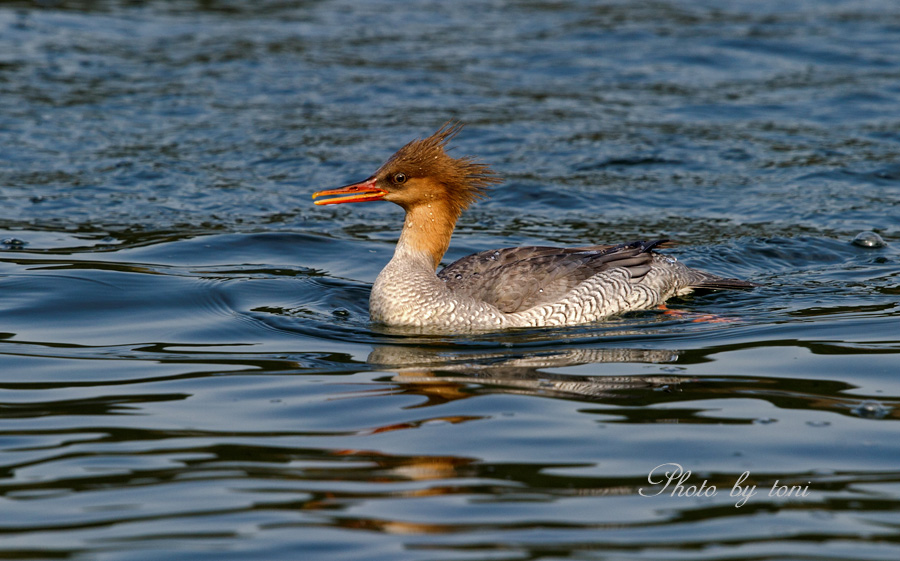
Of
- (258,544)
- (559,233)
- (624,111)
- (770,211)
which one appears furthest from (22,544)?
(624,111)

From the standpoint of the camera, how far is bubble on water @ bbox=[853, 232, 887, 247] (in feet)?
35.8

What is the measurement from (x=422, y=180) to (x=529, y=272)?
112 cm

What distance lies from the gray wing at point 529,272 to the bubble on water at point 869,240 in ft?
8.58

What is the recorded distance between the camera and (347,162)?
14078 millimetres

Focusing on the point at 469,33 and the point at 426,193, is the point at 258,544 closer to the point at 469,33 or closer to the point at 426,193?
the point at 426,193

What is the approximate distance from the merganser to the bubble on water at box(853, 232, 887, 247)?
2.72m

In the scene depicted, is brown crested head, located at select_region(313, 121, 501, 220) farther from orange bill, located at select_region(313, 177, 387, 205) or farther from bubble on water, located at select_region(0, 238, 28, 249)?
bubble on water, located at select_region(0, 238, 28, 249)

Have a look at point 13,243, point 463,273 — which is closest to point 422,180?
point 463,273

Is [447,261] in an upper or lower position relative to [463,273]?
lower

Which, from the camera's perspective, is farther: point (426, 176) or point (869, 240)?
point (869, 240)

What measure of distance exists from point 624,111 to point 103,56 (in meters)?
8.41

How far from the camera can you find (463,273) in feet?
29.8

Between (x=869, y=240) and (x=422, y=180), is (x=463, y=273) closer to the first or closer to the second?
(x=422, y=180)

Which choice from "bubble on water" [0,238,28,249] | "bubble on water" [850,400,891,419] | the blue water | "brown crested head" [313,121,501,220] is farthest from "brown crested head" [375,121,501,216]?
"bubble on water" [0,238,28,249]
